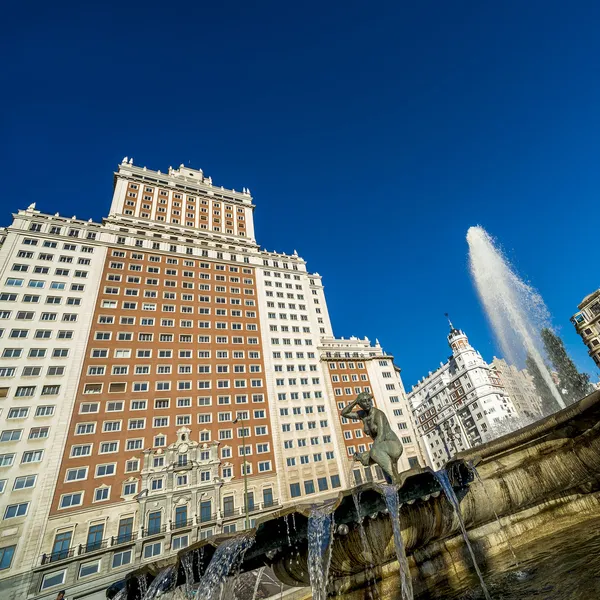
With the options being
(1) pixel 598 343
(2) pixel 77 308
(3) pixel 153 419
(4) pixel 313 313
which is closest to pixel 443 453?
(1) pixel 598 343

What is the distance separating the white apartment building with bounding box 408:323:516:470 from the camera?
238 feet

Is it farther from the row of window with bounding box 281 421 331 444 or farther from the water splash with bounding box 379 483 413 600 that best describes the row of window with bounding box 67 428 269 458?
the water splash with bounding box 379 483 413 600

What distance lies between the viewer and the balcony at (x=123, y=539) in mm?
30281

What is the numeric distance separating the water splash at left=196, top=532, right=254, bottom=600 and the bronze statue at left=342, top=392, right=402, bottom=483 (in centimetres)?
239

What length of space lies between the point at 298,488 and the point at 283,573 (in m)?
38.9

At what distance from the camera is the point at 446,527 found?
5.29 m

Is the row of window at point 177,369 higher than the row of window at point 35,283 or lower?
lower

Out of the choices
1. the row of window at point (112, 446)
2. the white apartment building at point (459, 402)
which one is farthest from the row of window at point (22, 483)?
the white apartment building at point (459, 402)

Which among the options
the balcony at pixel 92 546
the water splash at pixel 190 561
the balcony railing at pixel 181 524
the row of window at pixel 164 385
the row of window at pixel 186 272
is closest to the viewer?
the water splash at pixel 190 561

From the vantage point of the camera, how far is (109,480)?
33062 millimetres

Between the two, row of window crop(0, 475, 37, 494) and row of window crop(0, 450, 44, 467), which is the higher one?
row of window crop(0, 450, 44, 467)

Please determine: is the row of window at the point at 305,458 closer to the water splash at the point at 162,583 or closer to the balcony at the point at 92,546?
the balcony at the point at 92,546

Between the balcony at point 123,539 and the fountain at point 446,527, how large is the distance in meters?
33.1

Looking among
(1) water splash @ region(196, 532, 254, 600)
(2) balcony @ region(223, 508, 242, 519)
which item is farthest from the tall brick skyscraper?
(1) water splash @ region(196, 532, 254, 600)
